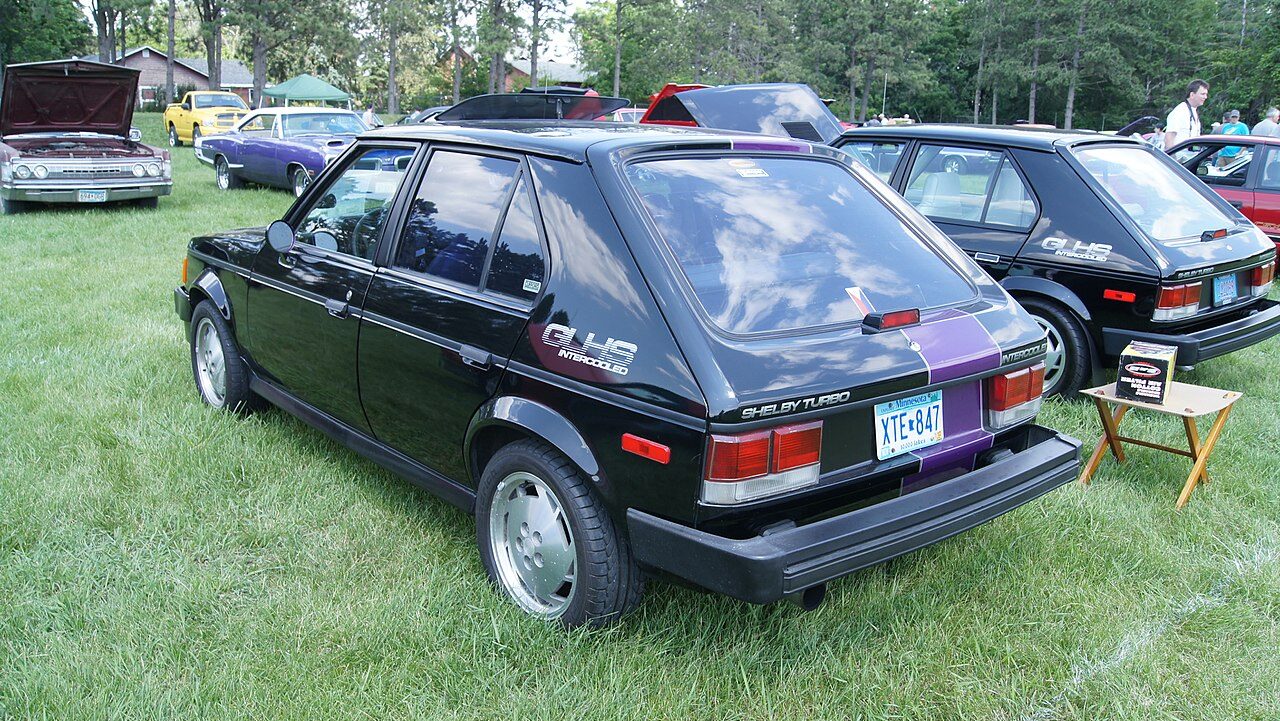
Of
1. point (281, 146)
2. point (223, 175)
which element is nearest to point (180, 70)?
point (223, 175)

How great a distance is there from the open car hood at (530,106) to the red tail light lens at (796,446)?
13.9 ft

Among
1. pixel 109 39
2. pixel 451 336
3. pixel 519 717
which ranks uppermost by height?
pixel 109 39

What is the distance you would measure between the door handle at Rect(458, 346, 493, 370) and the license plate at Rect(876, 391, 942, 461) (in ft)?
4.01

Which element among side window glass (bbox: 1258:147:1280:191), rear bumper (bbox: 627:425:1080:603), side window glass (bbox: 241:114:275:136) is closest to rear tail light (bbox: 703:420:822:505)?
rear bumper (bbox: 627:425:1080:603)

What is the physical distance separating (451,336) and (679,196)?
898 mm

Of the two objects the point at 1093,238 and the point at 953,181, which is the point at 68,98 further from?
the point at 1093,238

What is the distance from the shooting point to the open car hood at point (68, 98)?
1128 cm

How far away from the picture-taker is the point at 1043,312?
5.48 meters

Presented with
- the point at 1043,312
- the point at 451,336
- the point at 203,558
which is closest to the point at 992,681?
the point at 451,336

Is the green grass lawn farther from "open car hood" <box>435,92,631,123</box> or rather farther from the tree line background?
the tree line background

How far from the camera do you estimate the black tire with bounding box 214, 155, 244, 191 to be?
1560 centimetres

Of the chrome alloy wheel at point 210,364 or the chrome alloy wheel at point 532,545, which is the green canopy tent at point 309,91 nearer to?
the chrome alloy wheel at point 210,364

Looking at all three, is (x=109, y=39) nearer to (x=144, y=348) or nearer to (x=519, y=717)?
(x=144, y=348)

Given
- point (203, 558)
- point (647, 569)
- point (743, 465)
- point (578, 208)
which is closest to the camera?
point (743, 465)
